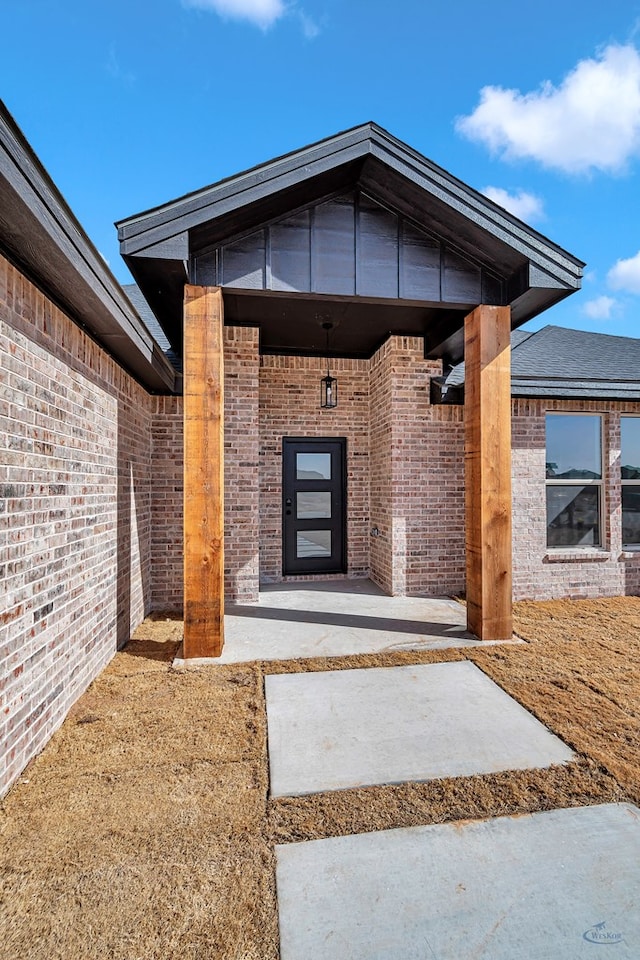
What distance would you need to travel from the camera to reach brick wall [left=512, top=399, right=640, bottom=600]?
617 cm

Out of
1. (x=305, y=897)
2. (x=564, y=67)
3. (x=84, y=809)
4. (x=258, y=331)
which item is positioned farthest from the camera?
(x=564, y=67)

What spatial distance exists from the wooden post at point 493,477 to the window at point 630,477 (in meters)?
3.28

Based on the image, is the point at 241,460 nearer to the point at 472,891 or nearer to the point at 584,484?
the point at 472,891

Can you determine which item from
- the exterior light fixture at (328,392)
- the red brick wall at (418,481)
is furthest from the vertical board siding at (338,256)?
the exterior light fixture at (328,392)

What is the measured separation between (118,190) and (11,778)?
27.3 ft

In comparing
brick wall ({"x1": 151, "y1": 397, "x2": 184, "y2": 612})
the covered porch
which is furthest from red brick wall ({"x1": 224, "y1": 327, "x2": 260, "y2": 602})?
brick wall ({"x1": 151, "y1": 397, "x2": 184, "y2": 612})

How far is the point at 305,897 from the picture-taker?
172 centimetres

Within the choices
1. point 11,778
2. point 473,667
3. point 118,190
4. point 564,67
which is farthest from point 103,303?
point 564,67

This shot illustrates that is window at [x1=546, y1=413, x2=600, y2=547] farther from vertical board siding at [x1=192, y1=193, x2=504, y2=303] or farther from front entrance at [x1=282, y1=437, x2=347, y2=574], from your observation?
vertical board siding at [x1=192, y1=193, x2=504, y2=303]

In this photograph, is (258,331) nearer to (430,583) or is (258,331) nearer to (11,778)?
(430,583)

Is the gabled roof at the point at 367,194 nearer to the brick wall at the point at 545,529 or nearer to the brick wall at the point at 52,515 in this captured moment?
the brick wall at the point at 52,515

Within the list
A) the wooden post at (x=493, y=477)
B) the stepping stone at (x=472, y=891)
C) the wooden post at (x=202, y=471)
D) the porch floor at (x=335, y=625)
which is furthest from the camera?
the wooden post at (x=493, y=477)

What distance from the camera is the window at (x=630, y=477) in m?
6.49

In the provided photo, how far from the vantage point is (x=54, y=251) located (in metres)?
2.38
